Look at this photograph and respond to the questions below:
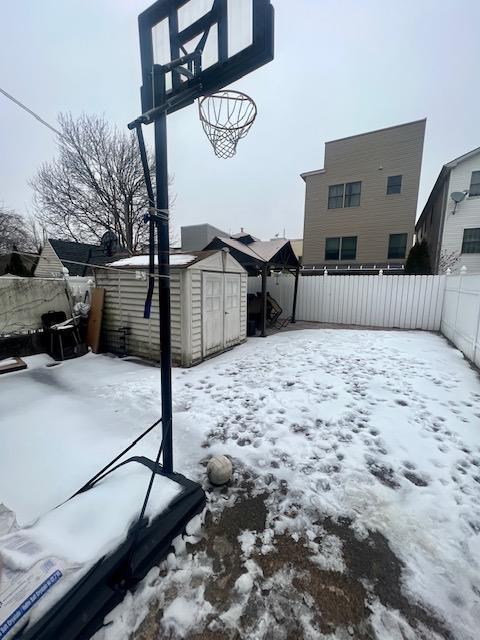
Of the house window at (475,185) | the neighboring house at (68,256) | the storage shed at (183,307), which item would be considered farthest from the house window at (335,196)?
the neighboring house at (68,256)

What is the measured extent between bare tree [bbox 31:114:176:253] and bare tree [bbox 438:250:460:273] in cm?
1406

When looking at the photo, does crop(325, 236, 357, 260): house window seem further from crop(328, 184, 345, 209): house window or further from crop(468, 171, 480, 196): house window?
crop(468, 171, 480, 196): house window

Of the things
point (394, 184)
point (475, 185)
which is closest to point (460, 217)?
point (475, 185)

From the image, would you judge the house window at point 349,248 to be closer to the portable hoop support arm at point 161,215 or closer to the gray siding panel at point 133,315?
the gray siding panel at point 133,315

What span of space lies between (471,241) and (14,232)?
28727 mm

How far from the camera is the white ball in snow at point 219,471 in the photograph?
7.13 ft

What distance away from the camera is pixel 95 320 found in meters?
6.10

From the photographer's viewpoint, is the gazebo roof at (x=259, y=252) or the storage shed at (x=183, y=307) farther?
the gazebo roof at (x=259, y=252)

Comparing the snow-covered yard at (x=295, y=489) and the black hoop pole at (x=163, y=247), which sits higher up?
the black hoop pole at (x=163, y=247)

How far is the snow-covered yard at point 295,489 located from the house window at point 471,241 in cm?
1009

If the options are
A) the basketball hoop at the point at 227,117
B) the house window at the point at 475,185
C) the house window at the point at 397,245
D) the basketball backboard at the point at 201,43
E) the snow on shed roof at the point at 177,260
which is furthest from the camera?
the house window at the point at 397,245

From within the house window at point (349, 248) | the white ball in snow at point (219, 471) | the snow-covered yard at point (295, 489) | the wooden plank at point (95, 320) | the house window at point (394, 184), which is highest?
the house window at point (394, 184)

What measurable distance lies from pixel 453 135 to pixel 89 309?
19359 mm

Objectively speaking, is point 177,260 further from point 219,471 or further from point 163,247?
point 219,471
